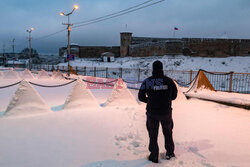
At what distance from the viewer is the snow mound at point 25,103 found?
6.04 m

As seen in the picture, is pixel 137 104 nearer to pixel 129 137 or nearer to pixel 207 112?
pixel 207 112

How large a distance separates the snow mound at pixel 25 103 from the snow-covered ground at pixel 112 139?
0.31m

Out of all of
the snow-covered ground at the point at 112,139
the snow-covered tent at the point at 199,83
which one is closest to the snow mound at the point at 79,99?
the snow-covered ground at the point at 112,139

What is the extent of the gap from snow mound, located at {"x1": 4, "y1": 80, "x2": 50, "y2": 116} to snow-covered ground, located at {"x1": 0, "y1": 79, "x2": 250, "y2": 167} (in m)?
0.31

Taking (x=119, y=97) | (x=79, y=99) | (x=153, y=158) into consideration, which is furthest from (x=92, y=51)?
(x=153, y=158)

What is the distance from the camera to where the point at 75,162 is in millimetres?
3420

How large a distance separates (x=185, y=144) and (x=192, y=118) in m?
2.16

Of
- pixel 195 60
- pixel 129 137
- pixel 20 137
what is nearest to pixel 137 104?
pixel 129 137

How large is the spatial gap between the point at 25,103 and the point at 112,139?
11.7 ft

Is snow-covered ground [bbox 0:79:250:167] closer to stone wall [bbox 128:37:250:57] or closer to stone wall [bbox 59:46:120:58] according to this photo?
stone wall [bbox 128:37:250:57]

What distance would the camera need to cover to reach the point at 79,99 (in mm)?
7059

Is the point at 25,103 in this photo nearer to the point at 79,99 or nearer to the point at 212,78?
the point at 79,99

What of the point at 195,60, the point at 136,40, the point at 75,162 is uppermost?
the point at 136,40

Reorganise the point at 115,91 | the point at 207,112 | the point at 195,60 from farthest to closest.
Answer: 1. the point at 195,60
2. the point at 115,91
3. the point at 207,112
